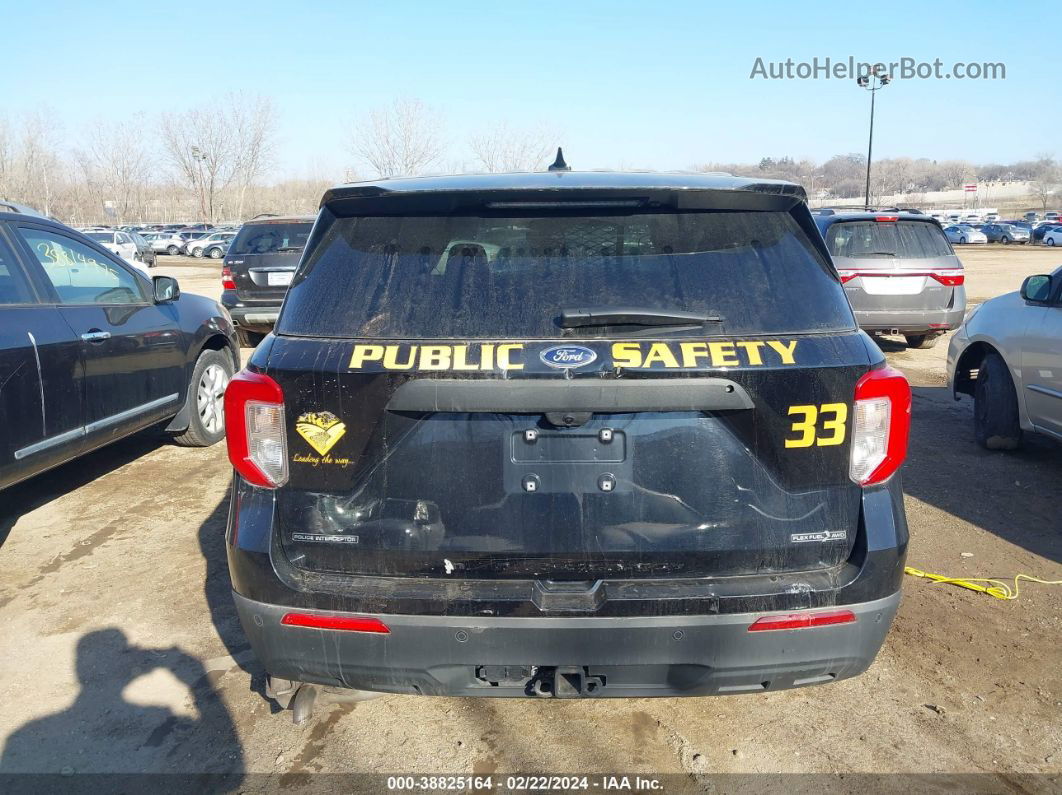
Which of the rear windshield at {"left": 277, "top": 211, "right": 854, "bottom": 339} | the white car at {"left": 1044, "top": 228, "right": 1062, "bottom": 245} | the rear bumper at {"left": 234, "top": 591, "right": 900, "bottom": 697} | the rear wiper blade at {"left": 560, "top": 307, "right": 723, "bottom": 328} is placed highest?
the rear windshield at {"left": 277, "top": 211, "right": 854, "bottom": 339}

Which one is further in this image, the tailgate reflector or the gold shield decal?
the tailgate reflector

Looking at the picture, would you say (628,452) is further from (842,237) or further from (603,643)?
(842,237)

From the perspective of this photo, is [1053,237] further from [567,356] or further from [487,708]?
[567,356]

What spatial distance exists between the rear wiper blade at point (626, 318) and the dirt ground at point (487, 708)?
4.96 ft

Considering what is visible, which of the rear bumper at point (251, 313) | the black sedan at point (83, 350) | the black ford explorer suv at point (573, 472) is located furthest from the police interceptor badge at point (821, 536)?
the rear bumper at point (251, 313)

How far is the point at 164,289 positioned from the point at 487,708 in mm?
4208

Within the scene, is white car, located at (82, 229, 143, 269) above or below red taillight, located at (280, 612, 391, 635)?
above

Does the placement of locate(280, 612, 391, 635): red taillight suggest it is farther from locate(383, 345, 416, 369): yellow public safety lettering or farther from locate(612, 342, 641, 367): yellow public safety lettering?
locate(612, 342, 641, 367): yellow public safety lettering

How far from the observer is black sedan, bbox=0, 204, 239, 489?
173 inches

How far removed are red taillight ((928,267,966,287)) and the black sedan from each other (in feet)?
26.0

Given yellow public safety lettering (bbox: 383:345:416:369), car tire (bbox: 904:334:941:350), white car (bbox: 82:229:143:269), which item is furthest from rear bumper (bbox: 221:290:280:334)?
white car (bbox: 82:229:143:269)

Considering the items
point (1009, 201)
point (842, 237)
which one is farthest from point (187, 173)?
point (1009, 201)

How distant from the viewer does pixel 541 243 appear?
2.45m

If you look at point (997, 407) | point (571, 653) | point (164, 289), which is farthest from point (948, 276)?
point (571, 653)
